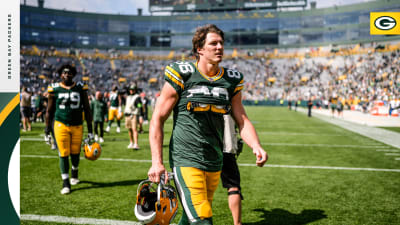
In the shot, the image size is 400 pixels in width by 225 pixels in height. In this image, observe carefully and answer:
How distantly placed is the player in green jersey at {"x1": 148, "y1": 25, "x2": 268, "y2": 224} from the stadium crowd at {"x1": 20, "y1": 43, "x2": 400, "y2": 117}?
132 feet

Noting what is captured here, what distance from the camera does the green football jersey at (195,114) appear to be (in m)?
2.87

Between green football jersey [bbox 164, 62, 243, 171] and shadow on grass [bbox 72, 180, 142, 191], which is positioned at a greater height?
green football jersey [bbox 164, 62, 243, 171]

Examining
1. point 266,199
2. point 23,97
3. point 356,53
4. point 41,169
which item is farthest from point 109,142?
point 356,53

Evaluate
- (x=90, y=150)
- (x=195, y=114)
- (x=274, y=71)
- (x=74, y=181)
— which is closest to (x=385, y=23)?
(x=195, y=114)

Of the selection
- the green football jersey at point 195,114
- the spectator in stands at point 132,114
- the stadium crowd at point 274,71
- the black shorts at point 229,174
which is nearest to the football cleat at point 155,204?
the green football jersey at point 195,114

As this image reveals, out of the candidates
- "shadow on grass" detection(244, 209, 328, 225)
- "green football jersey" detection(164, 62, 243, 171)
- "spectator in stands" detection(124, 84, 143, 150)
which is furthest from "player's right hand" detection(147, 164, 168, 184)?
"spectator in stands" detection(124, 84, 143, 150)

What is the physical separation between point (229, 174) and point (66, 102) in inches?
130

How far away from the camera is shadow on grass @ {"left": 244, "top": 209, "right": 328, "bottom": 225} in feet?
15.3

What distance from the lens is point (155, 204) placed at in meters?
2.61

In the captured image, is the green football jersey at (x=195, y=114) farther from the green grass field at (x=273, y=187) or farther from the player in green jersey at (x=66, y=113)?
the player in green jersey at (x=66, y=113)

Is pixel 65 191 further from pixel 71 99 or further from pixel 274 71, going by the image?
pixel 274 71

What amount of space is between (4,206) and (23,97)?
1386 centimetres

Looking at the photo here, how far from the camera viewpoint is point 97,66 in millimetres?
66688

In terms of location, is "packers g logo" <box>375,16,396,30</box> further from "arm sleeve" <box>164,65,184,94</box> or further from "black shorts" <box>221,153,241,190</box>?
"arm sleeve" <box>164,65,184,94</box>
